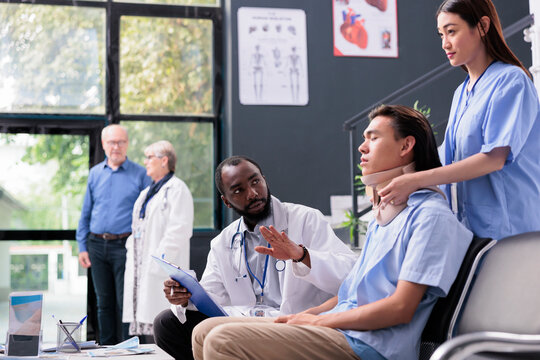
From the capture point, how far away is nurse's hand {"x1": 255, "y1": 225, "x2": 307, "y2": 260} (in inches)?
81.0

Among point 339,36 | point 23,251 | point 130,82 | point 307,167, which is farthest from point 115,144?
point 339,36

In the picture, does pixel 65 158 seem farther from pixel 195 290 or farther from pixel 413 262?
pixel 413 262

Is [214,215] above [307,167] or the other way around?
the other way around

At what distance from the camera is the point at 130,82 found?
18.3 ft

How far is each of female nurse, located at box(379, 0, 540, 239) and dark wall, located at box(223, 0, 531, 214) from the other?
3502mm

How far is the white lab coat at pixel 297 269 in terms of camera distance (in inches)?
87.8

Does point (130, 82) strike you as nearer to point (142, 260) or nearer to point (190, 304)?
point (142, 260)

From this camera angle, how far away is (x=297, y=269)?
2197mm

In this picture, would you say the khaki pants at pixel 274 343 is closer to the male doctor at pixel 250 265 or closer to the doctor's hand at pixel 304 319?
the doctor's hand at pixel 304 319

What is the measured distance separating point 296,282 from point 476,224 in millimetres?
675

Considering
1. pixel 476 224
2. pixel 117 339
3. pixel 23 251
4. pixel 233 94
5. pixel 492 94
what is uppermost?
pixel 233 94

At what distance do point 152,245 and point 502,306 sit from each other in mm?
3175

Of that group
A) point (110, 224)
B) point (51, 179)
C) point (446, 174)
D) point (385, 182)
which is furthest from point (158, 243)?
point (446, 174)

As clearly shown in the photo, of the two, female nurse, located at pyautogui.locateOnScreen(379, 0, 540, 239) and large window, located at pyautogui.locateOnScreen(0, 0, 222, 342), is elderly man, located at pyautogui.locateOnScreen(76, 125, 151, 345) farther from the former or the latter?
female nurse, located at pyautogui.locateOnScreen(379, 0, 540, 239)
